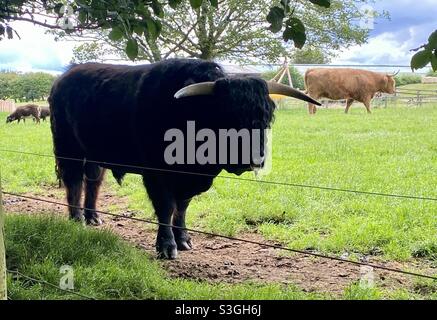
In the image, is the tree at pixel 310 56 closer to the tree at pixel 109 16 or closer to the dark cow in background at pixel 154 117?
the dark cow in background at pixel 154 117

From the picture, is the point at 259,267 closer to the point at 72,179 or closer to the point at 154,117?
the point at 154,117

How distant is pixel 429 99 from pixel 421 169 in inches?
378

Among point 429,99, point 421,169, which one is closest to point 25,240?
point 421,169

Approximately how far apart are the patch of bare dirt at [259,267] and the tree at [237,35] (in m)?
1.82

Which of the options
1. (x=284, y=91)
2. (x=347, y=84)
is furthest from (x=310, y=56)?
(x=347, y=84)

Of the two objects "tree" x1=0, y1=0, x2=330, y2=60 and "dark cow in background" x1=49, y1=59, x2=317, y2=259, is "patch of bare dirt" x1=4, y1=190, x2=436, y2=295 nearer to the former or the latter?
"dark cow in background" x1=49, y1=59, x2=317, y2=259

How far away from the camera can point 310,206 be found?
4.75m

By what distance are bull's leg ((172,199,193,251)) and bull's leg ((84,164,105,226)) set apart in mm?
966

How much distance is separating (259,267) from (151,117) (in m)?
1.28

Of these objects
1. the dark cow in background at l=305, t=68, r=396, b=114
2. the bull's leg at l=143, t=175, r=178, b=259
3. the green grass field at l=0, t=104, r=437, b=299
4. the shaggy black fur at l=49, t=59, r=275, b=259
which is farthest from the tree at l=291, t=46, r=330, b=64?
the bull's leg at l=143, t=175, r=178, b=259

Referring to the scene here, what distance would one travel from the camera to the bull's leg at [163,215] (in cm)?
386

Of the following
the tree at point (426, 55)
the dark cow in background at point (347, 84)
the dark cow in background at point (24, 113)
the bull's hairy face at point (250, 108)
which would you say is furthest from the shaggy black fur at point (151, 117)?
the dark cow in background at point (347, 84)

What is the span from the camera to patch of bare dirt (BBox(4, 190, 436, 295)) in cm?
333
